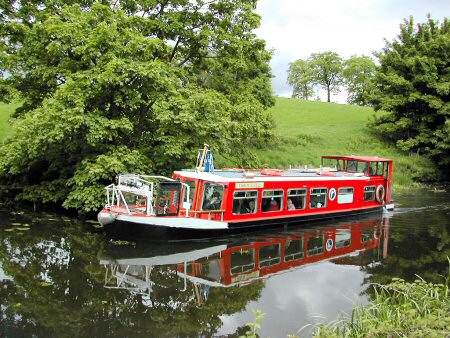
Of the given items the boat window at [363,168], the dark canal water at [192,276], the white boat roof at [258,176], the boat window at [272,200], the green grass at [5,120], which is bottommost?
the dark canal water at [192,276]

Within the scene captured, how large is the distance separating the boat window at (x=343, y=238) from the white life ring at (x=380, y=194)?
14.0 ft

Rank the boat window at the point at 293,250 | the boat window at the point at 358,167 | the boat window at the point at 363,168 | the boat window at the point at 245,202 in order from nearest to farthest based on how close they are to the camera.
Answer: the boat window at the point at 293,250 < the boat window at the point at 245,202 < the boat window at the point at 363,168 < the boat window at the point at 358,167

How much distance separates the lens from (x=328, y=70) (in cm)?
8238

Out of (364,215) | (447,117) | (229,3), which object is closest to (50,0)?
(229,3)

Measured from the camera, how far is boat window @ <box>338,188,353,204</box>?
69.2 feet

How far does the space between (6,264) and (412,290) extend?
34.7 ft

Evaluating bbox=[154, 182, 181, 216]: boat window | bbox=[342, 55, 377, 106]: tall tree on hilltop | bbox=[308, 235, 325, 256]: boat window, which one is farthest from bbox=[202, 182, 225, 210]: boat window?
bbox=[342, 55, 377, 106]: tall tree on hilltop

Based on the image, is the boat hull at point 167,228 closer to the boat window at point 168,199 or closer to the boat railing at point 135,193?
the boat railing at point 135,193

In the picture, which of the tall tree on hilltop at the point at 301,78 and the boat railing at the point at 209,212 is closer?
the boat railing at the point at 209,212

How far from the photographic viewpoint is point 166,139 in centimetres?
1950

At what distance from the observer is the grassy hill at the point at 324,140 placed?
3456cm

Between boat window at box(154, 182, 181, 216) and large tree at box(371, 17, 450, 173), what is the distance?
26.3 m

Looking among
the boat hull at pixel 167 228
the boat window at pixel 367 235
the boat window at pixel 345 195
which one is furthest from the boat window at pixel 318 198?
the boat hull at pixel 167 228

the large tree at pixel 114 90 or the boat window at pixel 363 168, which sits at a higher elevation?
the large tree at pixel 114 90
